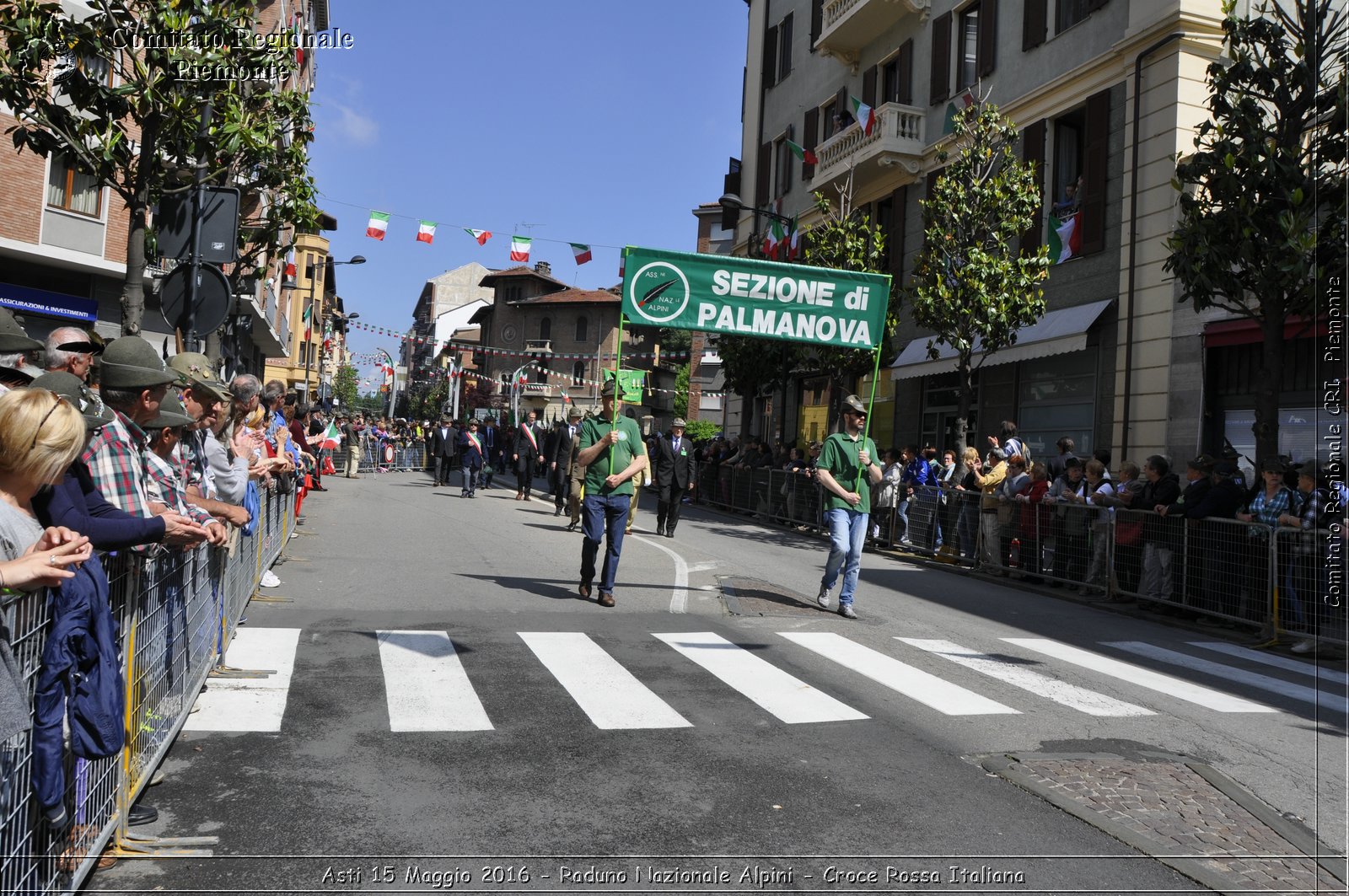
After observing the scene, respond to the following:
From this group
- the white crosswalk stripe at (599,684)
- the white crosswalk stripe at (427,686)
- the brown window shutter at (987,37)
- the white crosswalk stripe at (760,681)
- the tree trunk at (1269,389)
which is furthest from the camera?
the brown window shutter at (987,37)

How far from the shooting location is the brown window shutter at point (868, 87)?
2794 centimetres

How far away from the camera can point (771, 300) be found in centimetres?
1159

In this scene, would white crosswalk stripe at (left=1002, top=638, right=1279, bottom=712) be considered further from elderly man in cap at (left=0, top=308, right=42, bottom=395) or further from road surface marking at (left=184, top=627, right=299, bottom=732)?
elderly man in cap at (left=0, top=308, right=42, bottom=395)

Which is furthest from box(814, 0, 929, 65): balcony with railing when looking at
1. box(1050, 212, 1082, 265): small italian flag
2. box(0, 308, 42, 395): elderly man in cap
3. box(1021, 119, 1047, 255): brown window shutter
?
box(0, 308, 42, 395): elderly man in cap

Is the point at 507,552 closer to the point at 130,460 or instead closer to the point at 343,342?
the point at 130,460

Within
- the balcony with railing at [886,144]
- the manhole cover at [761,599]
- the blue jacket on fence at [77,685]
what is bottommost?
the manhole cover at [761,599]

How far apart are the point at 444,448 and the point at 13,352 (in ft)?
81.9

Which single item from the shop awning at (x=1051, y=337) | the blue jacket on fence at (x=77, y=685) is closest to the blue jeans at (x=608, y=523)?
→ the blue jacket on fence at (x=77, y=685)

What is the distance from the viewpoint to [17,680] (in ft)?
8.91

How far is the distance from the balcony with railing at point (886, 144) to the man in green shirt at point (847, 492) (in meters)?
16.5

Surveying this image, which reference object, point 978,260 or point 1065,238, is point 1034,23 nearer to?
point 1065,238

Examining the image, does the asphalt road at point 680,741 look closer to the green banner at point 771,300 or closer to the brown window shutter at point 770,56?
the green banner at point 771,300

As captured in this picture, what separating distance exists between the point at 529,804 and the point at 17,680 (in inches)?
81.6

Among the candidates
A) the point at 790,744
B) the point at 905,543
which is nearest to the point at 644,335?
the point at 905,543
